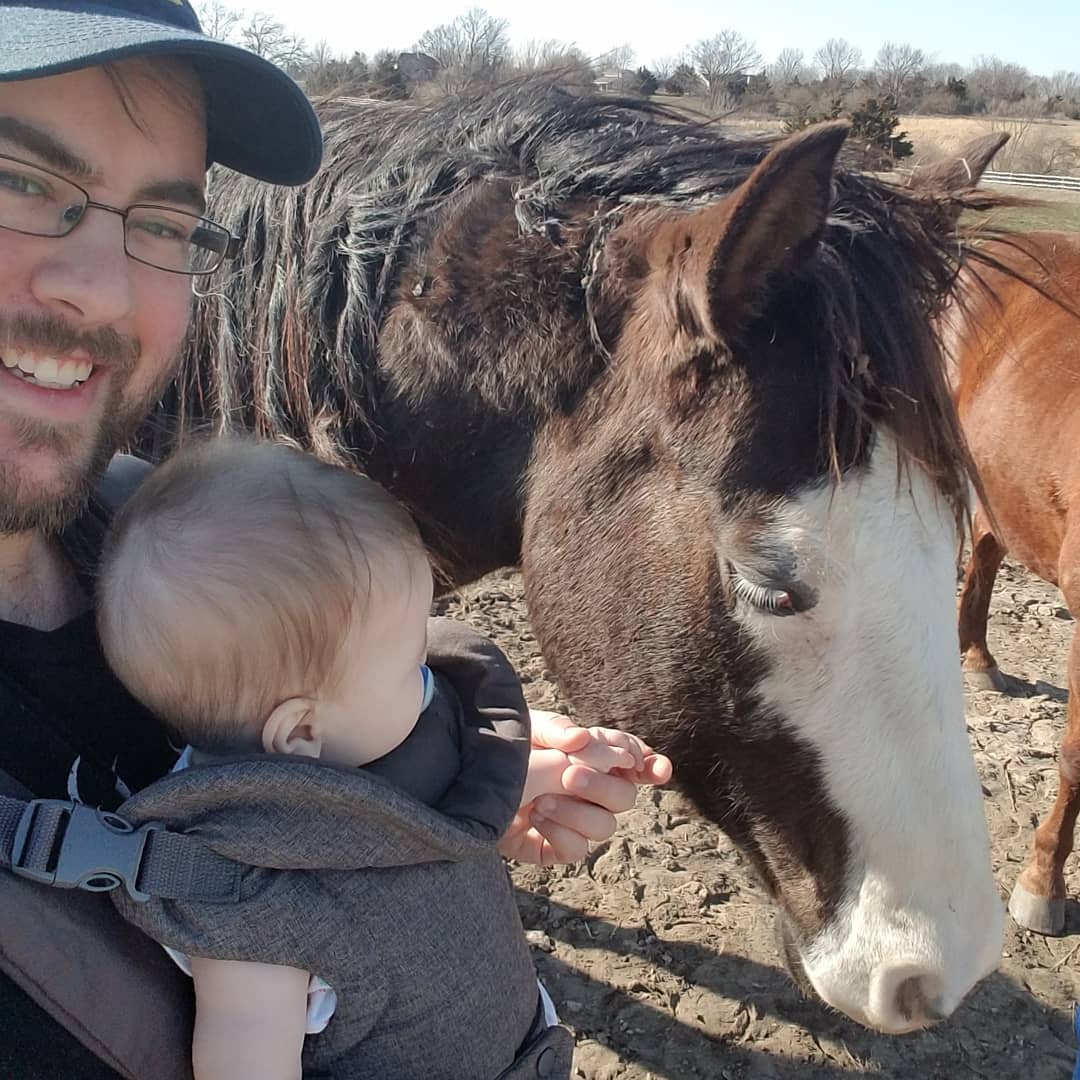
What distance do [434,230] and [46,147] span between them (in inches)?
31.4

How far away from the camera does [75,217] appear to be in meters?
1.21

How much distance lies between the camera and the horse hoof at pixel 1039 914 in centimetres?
321

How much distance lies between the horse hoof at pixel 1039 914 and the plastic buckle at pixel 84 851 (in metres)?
3.30

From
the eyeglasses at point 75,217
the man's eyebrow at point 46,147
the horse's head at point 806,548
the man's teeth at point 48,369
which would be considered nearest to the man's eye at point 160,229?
the eyeglasses at point 75,217

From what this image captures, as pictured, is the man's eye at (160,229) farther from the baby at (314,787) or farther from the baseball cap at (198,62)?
the baby at (314,787)

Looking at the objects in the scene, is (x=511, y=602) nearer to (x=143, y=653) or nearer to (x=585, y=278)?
(x=585, y=278)

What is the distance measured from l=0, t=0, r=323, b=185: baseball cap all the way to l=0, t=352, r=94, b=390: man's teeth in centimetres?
34

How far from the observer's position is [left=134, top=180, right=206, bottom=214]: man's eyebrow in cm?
130

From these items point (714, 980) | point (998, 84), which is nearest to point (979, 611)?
point (714, 980)

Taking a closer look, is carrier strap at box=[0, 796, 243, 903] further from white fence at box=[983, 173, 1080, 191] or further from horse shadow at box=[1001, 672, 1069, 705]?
white fence at box=[983, 173, 1080, 191]

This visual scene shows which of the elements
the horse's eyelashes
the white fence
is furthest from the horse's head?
the white fence

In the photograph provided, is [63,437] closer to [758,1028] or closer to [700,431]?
[700,431]

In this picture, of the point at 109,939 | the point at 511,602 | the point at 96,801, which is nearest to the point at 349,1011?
the point at 109,939

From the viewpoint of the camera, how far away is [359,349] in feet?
6.11
